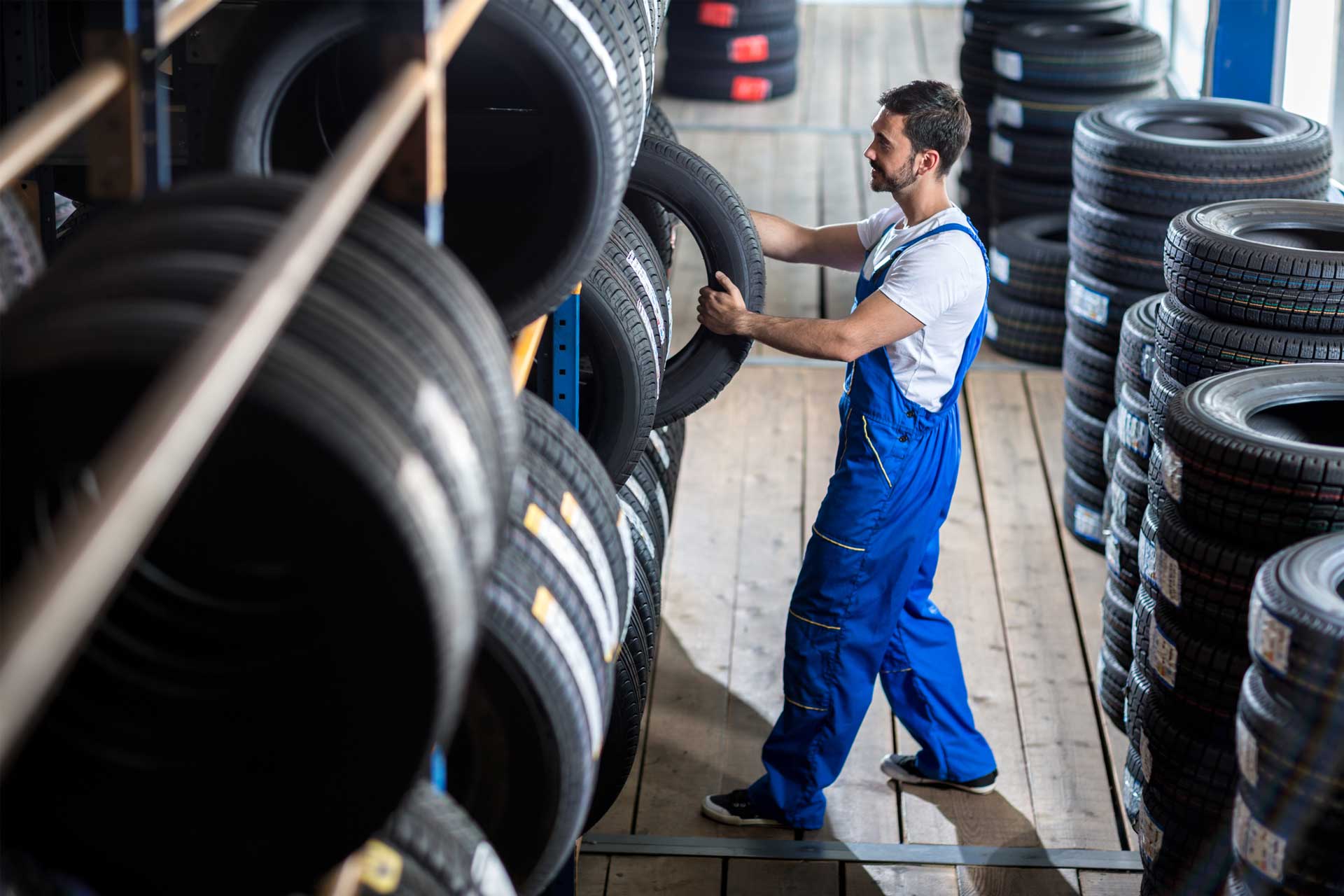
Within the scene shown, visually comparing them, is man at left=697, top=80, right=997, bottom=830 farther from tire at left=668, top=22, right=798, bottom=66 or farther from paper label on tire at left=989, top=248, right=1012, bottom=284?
tire at left=668, top=22, right=798, bottom=66

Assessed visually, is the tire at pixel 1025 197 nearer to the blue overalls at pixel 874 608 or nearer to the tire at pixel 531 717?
the blue overalls at pixel 874 608

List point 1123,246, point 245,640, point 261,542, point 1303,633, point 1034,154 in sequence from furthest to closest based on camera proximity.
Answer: point 1034,154 < point 1123,246 < point 1303,633 < point 245,640 < point 261,542

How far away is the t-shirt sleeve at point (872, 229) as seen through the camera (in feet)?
12.7

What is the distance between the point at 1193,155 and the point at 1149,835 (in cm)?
232

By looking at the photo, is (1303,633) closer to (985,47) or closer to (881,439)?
(881,439)

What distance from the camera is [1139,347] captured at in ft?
13.6

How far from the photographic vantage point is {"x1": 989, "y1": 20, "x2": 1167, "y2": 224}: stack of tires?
21.3ft

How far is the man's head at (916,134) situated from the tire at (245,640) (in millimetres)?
2323

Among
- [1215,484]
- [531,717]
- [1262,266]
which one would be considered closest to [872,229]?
[1262,266]

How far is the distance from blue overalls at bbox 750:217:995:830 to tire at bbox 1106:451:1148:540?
621mm

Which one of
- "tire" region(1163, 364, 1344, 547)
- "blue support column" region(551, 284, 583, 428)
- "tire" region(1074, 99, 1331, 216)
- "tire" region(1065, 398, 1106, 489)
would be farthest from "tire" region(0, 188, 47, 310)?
"tire" region(1065, 398, 1106, 489)

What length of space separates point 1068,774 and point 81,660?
10.0 feet

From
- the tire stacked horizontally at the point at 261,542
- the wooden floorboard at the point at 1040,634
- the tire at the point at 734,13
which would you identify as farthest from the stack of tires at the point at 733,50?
the tire stacked horizontally at the point at 261,542

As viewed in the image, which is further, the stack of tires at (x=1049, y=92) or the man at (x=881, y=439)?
the stack of tires at (x=1049, y=92)
